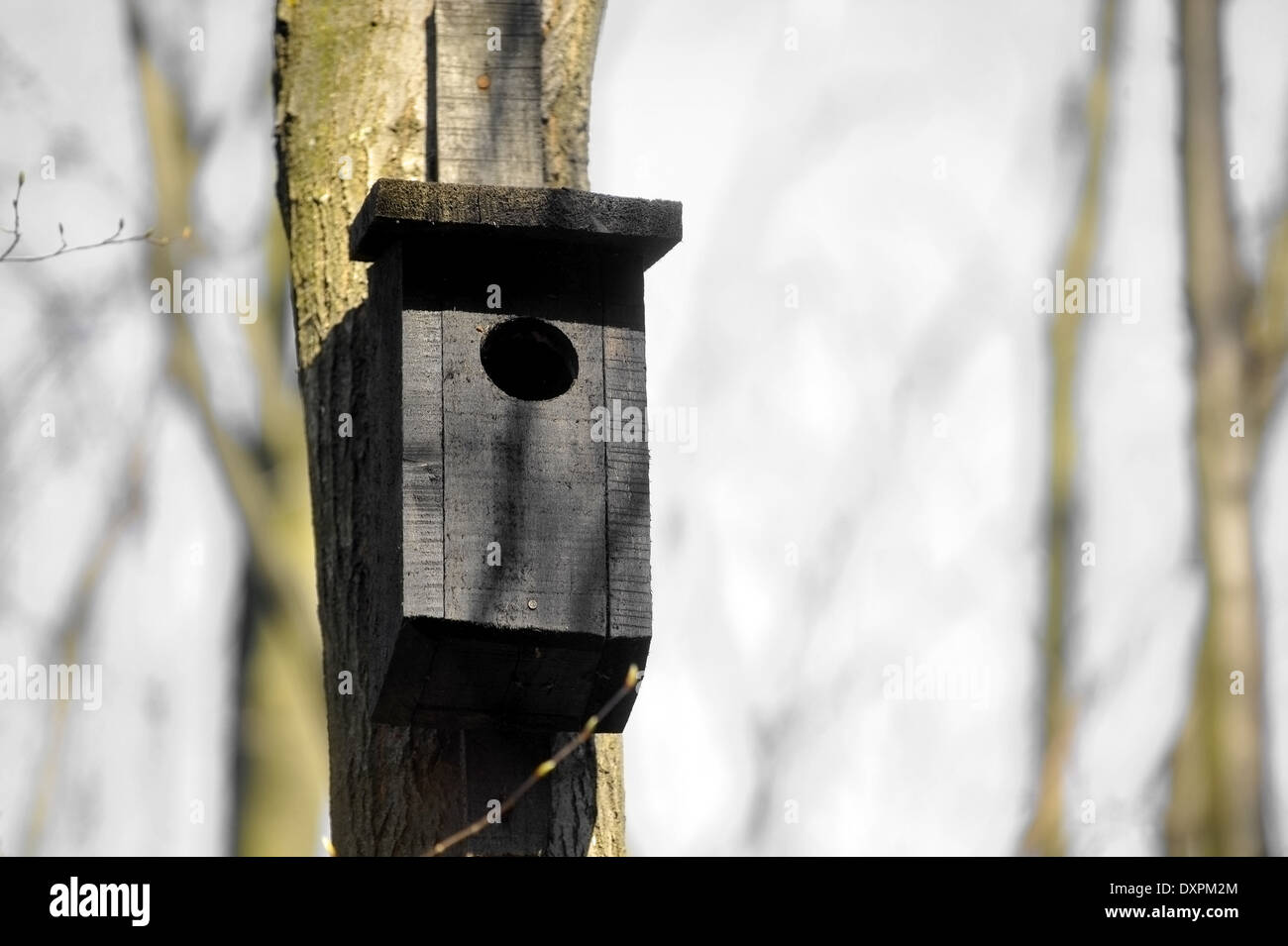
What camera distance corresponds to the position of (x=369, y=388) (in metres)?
3.34

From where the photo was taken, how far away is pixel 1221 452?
645 centimetres

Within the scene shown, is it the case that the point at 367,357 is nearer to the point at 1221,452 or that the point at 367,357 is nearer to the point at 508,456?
the point at 508,456

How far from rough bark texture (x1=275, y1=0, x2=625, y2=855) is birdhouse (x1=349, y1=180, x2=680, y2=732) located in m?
0.10

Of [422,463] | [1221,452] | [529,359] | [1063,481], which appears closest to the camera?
[422,463]

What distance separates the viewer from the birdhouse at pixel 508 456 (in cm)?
299

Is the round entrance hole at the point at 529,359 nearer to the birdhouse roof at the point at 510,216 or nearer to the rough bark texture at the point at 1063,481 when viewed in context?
the birdhouse roof at the point at 510,216

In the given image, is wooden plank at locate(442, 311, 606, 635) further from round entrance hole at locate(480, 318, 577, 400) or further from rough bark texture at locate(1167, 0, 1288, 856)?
rough bark texture at locate(1167, 0, 1288, 856)

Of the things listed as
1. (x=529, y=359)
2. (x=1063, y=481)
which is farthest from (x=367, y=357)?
(x=1063, y=481)

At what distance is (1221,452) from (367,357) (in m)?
4.07

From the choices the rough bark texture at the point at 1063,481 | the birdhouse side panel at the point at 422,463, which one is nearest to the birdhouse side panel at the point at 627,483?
the birdhouse side panel at the point at 422,463

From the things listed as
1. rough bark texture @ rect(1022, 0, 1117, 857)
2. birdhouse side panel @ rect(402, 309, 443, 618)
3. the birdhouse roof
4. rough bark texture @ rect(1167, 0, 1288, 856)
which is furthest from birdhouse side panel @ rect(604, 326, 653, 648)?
rough bark texture @ rect(1022, 0, 1117, 857)

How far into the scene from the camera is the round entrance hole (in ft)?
10.5
